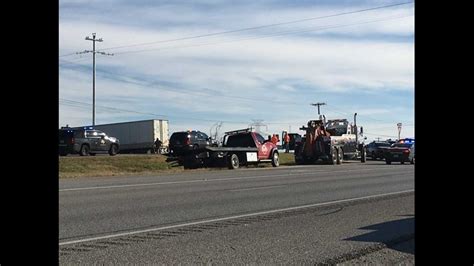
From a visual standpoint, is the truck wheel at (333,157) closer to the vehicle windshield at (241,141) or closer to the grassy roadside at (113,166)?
the vehicle windshield at (241,141)

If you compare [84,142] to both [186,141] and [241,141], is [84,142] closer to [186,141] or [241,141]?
[186,141]

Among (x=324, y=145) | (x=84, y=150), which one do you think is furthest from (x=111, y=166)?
(x=324, y=145)

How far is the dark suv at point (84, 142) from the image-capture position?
3525 cm

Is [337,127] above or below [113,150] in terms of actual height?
above

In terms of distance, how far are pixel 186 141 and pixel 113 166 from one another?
6908 mm

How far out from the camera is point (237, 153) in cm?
3225

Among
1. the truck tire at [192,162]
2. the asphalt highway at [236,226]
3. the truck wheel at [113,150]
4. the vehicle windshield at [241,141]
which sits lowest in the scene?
the asphalt highway at [236,226]

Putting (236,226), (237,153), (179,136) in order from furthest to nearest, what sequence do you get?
1. (179,136)
2. (237,153)
3. (236,226)

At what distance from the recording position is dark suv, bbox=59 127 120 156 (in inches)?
1388

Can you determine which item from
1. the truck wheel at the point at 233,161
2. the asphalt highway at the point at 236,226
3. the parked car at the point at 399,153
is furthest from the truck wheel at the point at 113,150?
the asphalt highway at the point at 236,226

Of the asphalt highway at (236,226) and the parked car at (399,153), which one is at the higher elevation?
the parked car at (399,153)

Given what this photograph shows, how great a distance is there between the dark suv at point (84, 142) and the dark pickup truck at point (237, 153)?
7590 mm
